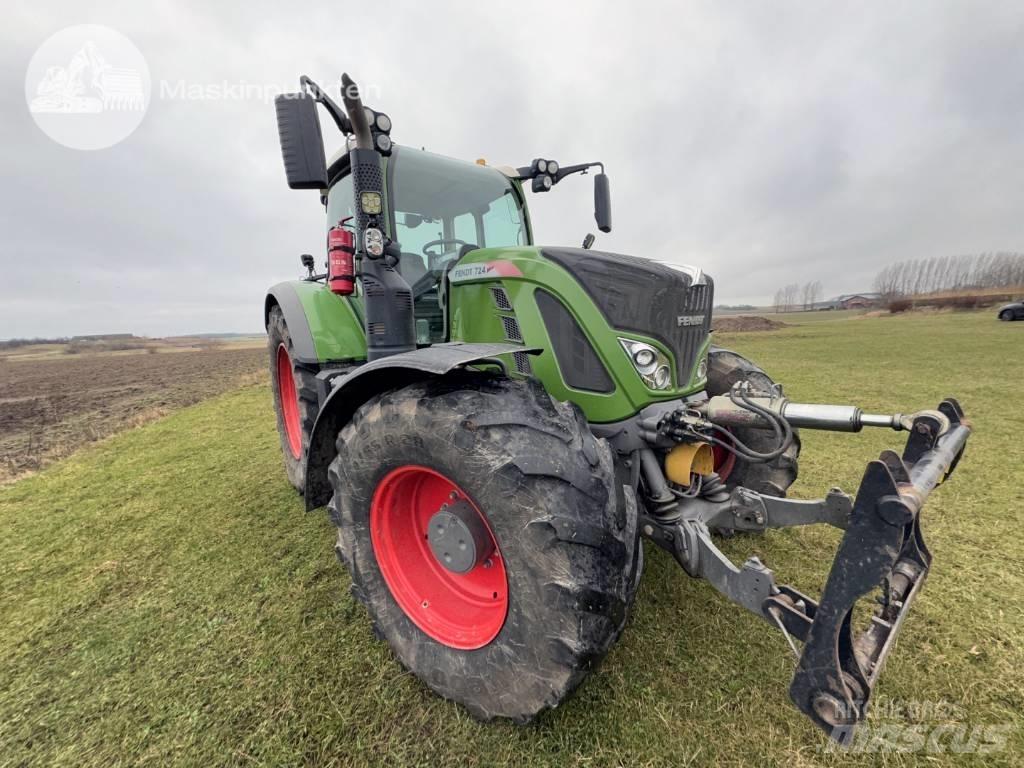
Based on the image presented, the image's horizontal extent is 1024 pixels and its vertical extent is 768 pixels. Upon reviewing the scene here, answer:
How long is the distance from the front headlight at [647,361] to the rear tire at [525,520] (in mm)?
417

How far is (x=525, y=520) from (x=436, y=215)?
221 centimetres

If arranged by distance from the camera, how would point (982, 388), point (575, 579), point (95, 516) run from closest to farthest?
point (575, 579) < point (95, 516) < point (982, 388)

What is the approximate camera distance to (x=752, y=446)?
2.61 metres

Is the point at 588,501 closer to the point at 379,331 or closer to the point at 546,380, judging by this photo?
the point at 546,380

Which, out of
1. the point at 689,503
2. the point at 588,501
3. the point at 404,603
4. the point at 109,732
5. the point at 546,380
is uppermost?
the point at 546,380

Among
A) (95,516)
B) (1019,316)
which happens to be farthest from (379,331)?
(1019,316)

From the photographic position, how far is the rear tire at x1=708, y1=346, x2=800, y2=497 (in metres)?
2.50

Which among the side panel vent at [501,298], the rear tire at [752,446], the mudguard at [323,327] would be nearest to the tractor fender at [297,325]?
the mudguard at [323,327]

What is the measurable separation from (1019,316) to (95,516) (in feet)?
116

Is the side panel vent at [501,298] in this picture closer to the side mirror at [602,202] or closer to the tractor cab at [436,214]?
the tractor cab at [436,214]

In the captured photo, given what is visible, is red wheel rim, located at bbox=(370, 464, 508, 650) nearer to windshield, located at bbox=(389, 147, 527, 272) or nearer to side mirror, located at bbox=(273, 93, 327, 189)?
side mirror, located at bbox=(273, 93, 327, 189)

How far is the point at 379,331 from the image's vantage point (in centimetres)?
235

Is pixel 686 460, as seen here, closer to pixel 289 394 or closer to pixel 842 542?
pixel 842 542

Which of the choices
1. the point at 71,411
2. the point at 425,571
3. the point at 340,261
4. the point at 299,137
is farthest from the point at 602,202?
the point at 71,411
